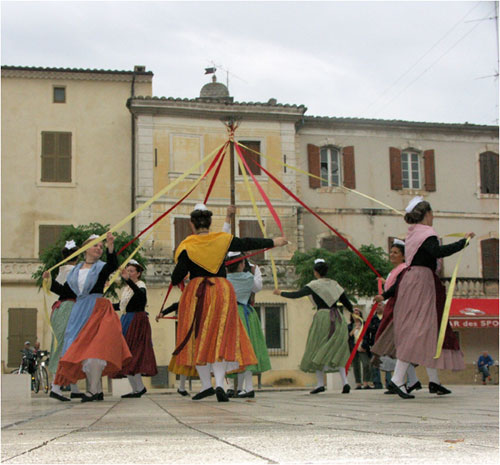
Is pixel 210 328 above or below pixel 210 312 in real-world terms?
below

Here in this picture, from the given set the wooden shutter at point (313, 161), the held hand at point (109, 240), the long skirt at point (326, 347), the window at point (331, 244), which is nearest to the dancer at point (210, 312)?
the held hand at point (109, 240)

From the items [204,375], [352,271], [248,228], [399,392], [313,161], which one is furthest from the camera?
[313,161]

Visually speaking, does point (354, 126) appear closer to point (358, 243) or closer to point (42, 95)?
point (358, 243)

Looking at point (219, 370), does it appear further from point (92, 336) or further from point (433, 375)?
point (433, 375)

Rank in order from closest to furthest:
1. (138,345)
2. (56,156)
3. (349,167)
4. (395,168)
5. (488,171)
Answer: (138,345)
(56,156)
(349,167)
(395,168)
(488,171)

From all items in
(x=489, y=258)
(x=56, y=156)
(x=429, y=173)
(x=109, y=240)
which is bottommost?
(x=109, y=240)

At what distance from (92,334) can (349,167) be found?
2371 cm

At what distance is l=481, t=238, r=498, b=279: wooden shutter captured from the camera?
3353 cm

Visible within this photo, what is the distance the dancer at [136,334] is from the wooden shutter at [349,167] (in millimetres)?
21416

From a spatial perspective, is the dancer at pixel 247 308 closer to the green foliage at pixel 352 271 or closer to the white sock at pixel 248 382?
the white sock at pixel 248 382

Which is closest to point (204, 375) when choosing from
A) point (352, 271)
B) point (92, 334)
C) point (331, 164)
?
point (92, 334)

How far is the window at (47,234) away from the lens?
101ft

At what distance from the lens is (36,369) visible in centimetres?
2344

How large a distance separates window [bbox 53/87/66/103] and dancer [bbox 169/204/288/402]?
24.5m
